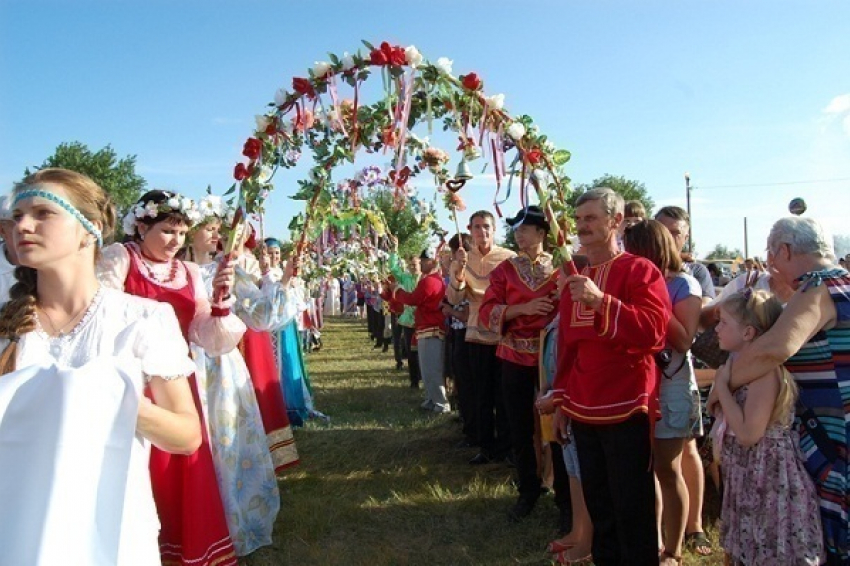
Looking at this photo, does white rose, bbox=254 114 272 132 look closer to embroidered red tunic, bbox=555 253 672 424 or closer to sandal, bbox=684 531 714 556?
embroidered red tunic, bbox=555 253 672 424

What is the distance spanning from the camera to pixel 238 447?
4418 mm

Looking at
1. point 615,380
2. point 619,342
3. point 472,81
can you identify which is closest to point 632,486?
point 615,380

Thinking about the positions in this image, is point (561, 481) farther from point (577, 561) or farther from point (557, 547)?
point (577, 561)

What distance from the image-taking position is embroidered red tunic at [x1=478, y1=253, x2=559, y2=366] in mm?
4746

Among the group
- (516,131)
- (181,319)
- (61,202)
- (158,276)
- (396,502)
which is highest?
(516,131)

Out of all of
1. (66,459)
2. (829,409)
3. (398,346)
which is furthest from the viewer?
(398,346)

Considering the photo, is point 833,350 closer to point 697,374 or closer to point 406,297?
point 697,374

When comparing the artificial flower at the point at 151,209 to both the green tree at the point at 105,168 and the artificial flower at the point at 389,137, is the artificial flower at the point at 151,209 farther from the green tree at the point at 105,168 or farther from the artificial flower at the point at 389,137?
the green tree at the point at 105,168

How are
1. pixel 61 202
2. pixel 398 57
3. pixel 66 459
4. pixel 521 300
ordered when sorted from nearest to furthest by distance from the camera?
pixel 66 459 < pixel 61 202 < pixel 398 57 < pixel 521 300

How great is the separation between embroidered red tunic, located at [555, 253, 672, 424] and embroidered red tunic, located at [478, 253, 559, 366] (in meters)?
1.23

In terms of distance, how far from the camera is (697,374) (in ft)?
14.9

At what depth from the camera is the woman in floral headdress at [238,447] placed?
431 cm

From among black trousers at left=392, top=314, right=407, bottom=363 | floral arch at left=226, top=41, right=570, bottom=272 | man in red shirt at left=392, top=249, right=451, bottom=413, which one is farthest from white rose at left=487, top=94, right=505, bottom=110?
black trousers at left=392, top=314, right=407, bottom=363

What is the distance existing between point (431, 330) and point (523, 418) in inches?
152
